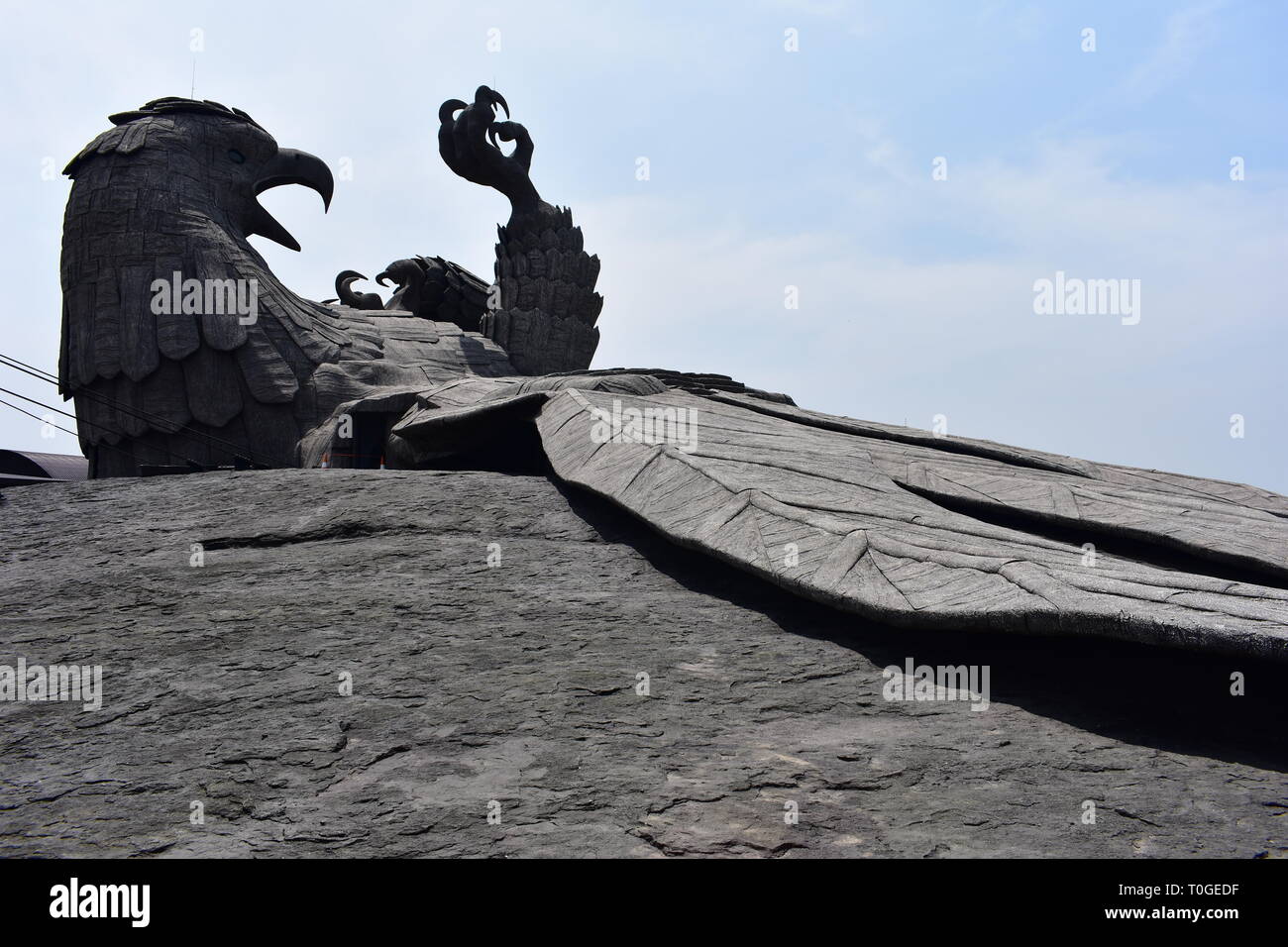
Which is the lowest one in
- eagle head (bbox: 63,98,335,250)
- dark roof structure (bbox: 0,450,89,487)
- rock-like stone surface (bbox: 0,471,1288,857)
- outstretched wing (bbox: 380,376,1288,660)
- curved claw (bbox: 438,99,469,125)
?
Answer: rock-like stone surface (bbox: 0,471,1288,857)

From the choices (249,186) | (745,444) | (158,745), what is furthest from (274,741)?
(249,186)

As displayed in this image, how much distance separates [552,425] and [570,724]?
263 cm

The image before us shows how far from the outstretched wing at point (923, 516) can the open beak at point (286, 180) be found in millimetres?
3379

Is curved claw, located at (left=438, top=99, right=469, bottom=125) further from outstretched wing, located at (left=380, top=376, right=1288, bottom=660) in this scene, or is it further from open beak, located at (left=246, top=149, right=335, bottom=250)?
outstretched wing, located at (left=380, top=376, right=1288, bottom=660)

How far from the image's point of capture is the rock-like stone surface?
1753 mm

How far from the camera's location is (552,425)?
4715mm

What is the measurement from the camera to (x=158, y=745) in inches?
83.2

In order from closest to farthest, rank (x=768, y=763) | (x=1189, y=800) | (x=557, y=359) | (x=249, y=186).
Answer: (x=1189, y=800), (x=768, y=763), (x=249, y=186), (x=557, y=359)

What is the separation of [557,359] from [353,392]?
7.76ft

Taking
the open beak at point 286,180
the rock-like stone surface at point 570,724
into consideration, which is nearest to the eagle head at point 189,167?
the open beak at point 286,180

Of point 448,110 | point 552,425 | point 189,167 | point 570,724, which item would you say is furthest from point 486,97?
point 570,724

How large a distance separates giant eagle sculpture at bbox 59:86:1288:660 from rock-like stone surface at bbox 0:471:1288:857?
0.67 ft

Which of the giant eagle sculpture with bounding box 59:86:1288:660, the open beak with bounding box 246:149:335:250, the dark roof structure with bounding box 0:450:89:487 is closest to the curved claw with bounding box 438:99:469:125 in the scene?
the giant eagle sculpture with bounding box 59:86:1288:660
